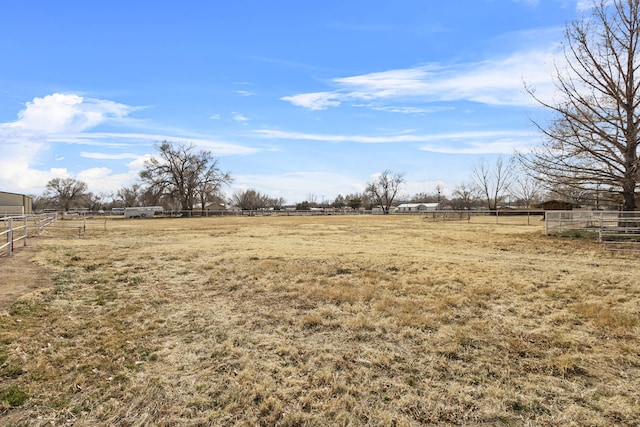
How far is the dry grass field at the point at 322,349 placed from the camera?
3482 mm

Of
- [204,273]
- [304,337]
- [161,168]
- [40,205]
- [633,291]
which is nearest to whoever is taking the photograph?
[304,337]

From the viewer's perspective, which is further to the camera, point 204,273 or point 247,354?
point 204,273

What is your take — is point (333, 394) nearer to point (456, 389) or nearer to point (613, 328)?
point (456, 389)

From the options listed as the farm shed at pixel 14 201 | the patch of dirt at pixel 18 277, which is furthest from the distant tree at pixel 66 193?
the patch of dirt at pixel 18 277

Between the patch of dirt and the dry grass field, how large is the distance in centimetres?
33

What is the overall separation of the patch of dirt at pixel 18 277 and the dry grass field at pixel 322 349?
33 centimetres

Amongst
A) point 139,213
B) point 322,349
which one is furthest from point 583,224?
point 139,213

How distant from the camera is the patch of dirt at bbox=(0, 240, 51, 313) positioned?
670cm

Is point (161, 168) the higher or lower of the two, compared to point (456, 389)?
higher

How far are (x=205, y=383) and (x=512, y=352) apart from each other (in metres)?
3.96

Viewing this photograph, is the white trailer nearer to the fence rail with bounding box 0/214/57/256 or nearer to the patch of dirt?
the fence rail with bounding box 0/214/57/256

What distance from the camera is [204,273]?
9922mm

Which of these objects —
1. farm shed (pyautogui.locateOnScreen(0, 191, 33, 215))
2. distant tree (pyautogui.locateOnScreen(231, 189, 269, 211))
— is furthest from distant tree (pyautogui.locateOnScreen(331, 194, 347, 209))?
farm shed (pyautogui.locateOnScreen(0, 191, 33, 215))

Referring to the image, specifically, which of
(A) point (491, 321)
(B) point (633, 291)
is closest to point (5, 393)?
(A) point (491, 321)
